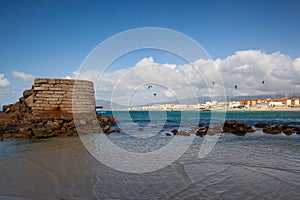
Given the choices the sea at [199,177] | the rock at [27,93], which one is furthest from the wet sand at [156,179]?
the rock at [27,93]

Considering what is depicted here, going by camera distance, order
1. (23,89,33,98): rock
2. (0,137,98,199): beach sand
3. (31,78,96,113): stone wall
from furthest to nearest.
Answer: (23,89,33,98): rock → (31,78,96,113): stone wall → (0,137,98,199): beach sand

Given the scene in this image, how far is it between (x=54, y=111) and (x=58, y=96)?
1.20m

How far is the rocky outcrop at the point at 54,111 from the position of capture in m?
15.8

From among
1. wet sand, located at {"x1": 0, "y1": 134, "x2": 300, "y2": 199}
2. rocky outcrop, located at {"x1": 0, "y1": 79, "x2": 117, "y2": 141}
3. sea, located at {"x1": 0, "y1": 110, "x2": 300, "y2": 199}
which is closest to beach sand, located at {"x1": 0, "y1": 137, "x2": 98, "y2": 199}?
wet sand, located at {"x1": 0, "y1": 134, "x2": 300, "y2": 199}

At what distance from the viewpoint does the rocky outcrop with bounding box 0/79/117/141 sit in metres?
15.8

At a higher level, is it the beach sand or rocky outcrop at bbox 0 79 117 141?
rocky outcrop at bbox 0 79 117 141

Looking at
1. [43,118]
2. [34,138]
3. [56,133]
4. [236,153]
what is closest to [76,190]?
[236,153]

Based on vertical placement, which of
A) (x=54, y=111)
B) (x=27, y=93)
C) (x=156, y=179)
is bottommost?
(x=156, y=179)

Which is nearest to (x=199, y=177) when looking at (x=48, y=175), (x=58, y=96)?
(x=48, y=175)

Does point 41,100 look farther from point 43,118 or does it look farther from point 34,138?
point 34,138

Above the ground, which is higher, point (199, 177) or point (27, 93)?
point (27, 93)

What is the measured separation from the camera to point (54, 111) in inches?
717

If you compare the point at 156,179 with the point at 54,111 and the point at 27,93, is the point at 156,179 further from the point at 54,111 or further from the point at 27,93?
the point at 27,93

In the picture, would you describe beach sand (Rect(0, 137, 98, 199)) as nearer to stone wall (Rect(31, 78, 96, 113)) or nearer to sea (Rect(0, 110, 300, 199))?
sea (Rect(0, 110, 300, 199))
